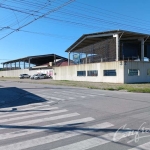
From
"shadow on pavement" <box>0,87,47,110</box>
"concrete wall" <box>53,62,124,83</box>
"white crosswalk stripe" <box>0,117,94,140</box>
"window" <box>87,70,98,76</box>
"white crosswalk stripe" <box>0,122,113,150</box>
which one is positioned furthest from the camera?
"window" <box>87,70,98,76</box>

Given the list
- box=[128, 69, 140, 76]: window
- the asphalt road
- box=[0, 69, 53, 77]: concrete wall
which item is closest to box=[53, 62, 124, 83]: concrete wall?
box=[128, 69, 140, 76]: window

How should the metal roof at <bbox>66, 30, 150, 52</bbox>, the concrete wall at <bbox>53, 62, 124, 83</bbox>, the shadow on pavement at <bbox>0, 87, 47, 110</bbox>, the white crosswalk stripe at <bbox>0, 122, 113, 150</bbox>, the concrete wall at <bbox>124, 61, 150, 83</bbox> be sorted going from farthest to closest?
the metal roof at <bbox>66, 30, 150, 52</bbox> → the concrete wall at <bbox>53, 62, 124, 83</bbox> → the concrete wall at <bbox>124, 61, 150, 83</bbox> → the shadow on pavement at <bbox>0, 87, 47, 110</bbox> → the white crosswalk stripe at <bbox>0, 122, 113, 150</bbox>

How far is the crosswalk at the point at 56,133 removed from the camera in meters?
4.96

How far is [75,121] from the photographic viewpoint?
7438 mm

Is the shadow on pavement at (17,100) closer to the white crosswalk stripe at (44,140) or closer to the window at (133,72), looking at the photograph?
the white crosswalk stripe at (44,140)

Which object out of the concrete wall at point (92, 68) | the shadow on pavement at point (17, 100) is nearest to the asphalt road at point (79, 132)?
the shadow on pavement at point (17, 100)

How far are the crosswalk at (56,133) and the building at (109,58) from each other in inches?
966

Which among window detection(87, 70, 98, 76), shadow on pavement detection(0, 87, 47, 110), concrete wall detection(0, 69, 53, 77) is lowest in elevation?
shadow on pavement detection(0, 87, 47, 110)

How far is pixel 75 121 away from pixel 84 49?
39757 mm

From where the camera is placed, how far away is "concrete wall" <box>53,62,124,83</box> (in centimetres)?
3146

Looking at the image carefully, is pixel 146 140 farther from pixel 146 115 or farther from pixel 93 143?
pixel 146 115

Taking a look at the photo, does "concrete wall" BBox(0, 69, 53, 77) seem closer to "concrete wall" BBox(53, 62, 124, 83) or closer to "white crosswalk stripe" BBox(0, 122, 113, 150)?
"concrete wall" BBox(53, 62, 124, 83)

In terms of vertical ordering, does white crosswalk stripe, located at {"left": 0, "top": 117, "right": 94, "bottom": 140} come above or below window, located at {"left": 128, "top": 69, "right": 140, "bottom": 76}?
below

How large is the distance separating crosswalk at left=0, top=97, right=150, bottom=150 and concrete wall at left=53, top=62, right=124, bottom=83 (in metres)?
24.3
